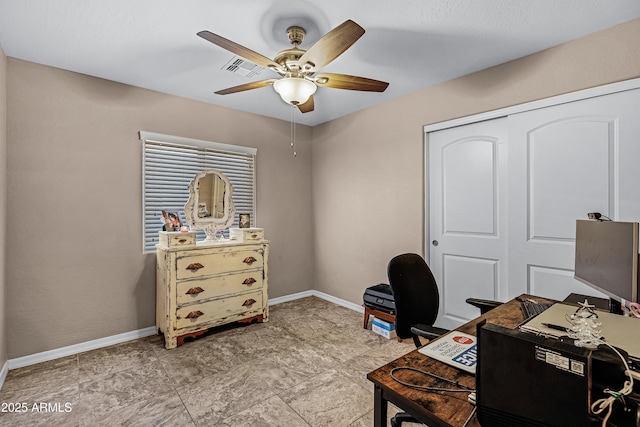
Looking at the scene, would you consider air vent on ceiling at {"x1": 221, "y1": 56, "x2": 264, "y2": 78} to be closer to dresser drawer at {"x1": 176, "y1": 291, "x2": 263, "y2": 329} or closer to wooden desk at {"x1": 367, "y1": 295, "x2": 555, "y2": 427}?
dresser drawer at {"x1": 176, "y1": 291, "x2": 263, "y2": 329}

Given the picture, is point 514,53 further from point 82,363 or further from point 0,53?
point 82,363

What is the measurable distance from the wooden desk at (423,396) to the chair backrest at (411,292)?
0.59 meters

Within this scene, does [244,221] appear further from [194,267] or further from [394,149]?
[394,149]

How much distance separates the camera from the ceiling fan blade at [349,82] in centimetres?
208

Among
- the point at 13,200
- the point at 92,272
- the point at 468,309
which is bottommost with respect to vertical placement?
the point at 468,309

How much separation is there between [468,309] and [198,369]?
8.21ft

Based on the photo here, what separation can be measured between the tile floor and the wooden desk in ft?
3.48

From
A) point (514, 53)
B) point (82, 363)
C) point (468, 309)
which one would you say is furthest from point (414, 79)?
point (82, 363)

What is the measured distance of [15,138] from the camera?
8.04 feet

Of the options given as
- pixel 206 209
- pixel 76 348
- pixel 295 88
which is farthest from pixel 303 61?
pixel 76 348

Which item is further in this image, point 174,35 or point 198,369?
point 198,369

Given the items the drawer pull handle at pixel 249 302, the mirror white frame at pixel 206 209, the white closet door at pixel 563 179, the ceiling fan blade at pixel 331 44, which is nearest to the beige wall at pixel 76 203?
the mirror white frame at pixel 206 209

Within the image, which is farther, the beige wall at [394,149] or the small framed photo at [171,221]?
the small framed photo at [171,221]

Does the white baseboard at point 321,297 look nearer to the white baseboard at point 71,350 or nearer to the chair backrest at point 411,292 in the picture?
the white baseboard at point 71,350
